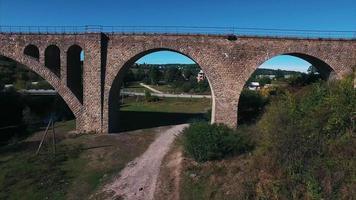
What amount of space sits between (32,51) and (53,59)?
5.94ft

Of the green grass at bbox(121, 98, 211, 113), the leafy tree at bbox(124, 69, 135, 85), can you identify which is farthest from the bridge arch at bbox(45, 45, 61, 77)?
the leafy tree at bbox(124, 69, 135, 85)

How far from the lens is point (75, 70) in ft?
109

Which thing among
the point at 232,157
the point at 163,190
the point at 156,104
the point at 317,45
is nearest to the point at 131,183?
the point at 163,190

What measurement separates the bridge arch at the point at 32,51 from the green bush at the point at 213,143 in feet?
54.0

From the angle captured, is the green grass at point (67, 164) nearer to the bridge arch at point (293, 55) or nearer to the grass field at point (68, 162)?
the grass field at point (68, 162)

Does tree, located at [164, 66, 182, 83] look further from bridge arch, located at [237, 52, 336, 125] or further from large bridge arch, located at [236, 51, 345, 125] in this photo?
large bridge arch, located at [236, 51, 345, 125]

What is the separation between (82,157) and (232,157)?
9.94m

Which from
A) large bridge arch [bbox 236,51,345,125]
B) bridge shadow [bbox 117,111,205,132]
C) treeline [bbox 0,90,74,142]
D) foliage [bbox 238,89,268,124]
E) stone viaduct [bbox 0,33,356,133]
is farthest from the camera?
treeline [bbox 0,90,74,142]

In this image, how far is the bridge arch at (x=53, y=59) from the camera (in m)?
31.7

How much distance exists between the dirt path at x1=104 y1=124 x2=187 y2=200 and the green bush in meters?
2.55

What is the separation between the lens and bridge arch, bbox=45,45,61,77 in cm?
3170

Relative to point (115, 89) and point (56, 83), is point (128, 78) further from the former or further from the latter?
point (56, 83)

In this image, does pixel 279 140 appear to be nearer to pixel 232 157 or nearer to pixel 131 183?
pixel 232 157

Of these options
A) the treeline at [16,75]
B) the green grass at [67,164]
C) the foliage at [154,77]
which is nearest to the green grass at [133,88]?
the foliage at [154,77]
